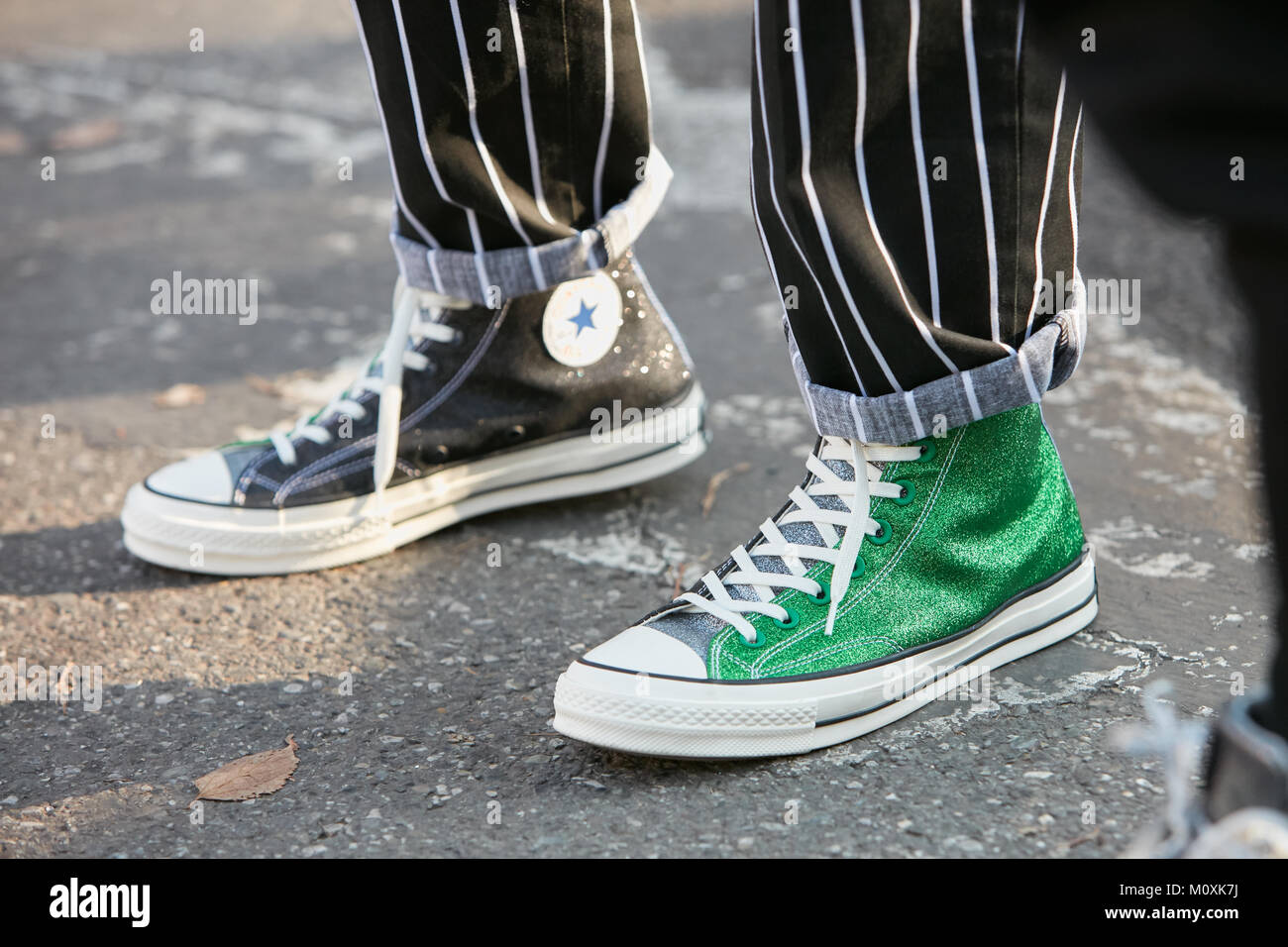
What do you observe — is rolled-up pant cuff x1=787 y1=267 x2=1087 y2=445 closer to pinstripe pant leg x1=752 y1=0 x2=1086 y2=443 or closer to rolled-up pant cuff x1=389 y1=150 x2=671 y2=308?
pinstripe pant leg x1=752 y1=0 x2=1086 y2=443

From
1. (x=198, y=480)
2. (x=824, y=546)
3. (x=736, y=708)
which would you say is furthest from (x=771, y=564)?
(x=198, y=480)

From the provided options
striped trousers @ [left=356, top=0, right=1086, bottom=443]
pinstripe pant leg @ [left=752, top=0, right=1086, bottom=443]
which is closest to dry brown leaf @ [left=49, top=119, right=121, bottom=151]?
striped trousers @ [left=356, top=0, right=1086, bottom=443]

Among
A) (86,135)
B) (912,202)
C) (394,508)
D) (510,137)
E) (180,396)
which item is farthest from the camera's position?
(86,135)

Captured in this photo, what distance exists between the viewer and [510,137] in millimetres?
1453

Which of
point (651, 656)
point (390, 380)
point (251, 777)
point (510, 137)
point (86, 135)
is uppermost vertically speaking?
point (86, 135)

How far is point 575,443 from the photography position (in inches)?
65.2

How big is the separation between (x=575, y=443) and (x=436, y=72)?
1.70ft

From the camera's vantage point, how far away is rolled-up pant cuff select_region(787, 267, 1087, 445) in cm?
112

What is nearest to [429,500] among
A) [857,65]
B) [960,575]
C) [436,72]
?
[436,72]

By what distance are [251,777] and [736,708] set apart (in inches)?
19.1

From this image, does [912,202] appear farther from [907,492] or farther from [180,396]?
[180,396]

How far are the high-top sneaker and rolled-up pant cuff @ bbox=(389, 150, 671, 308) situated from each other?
0.11 ft

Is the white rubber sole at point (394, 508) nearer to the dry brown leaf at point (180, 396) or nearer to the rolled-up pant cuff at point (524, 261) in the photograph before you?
the rolled-up pant cuff at point (524, 261)
